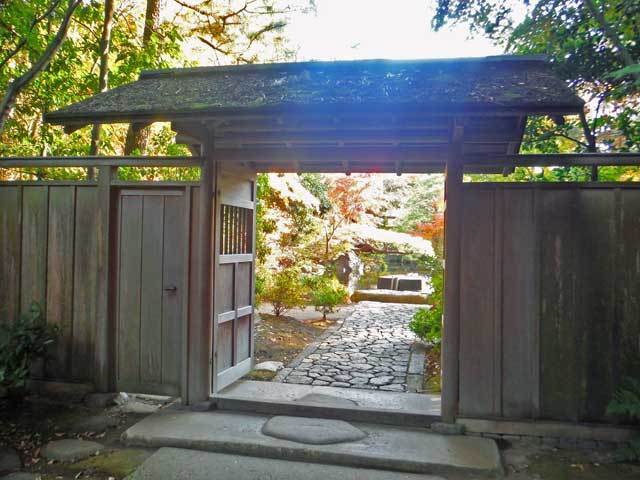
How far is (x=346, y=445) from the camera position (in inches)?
163

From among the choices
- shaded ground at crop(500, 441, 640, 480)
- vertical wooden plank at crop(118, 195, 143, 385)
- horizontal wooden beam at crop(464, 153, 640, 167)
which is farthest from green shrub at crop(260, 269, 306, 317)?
shaded ground at crop(500, 441, 640, 480)

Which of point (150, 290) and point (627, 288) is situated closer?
point (627, 288)

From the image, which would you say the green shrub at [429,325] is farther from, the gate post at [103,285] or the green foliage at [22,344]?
the green foliage at [22,344]

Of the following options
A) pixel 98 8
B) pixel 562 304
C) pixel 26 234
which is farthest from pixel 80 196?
pixel 562 304

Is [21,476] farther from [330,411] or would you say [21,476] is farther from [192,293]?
[330,411]

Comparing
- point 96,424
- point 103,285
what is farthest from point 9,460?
point 103,285

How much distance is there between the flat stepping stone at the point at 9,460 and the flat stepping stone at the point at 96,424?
550 millimetres

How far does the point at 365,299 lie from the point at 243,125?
37.1 feet

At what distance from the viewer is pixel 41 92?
7863 mm

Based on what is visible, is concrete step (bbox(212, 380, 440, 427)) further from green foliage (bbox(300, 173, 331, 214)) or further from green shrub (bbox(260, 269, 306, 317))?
green foliage (bbox(300, 173, 331, 214))

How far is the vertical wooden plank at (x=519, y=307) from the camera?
444cm

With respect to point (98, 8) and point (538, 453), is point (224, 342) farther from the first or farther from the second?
point (98, 8)

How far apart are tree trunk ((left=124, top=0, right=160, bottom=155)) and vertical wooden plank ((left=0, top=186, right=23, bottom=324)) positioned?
3.27 m

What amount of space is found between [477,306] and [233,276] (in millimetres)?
2912
